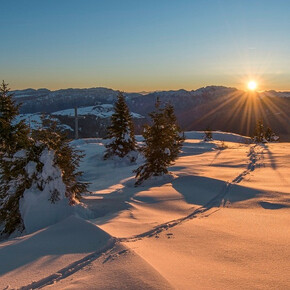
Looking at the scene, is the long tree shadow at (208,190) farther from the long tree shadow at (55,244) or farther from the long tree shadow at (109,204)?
the long tree shadow at (55,244)

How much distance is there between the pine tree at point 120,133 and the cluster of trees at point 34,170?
15.1 m

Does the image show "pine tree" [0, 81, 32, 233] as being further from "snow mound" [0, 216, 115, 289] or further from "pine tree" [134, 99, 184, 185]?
"pine tree" [134, 99, 184, 185]

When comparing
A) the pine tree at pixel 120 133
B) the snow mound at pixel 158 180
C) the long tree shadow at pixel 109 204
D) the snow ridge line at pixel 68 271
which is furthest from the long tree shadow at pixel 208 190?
the pine tree at pixel 120 133

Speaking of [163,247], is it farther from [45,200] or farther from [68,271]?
[45,200]

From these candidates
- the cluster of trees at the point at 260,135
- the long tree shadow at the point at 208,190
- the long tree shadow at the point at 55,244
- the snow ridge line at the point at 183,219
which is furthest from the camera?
the cluster of trees at the point at 260,135

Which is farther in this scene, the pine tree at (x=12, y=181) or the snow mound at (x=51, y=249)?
the pine tree at (x=12, y=181)

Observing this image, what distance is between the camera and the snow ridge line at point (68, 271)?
370 cm

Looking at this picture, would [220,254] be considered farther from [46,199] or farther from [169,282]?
[46,199]

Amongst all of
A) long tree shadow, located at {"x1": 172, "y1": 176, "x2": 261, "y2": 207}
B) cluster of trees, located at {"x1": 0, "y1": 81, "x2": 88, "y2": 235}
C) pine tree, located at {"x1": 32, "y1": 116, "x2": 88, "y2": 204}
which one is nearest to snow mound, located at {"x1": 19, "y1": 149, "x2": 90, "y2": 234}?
cluster of trees, located at {"x1": 0, "y1": 81, "x2": 88, "y2": 235}

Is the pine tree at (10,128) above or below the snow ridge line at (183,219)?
above

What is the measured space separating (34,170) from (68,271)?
14.5 feet

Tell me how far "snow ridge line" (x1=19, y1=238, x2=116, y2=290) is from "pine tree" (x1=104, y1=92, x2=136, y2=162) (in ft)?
63.0

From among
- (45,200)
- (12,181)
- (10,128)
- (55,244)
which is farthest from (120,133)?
(55,244)

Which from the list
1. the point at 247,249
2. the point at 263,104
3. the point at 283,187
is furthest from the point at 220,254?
the point at 263,104
